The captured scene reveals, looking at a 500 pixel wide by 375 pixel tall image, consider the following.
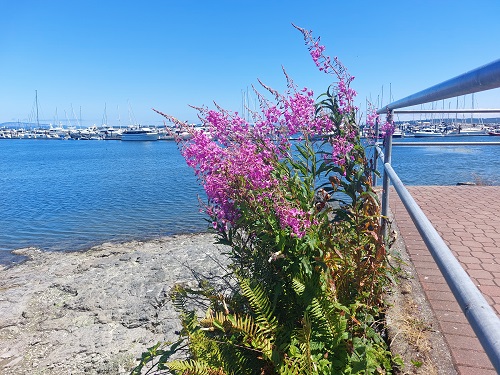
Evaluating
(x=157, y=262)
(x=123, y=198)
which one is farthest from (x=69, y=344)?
(x=123, y=198)

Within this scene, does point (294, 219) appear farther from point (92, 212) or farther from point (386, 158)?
point (92, 212)

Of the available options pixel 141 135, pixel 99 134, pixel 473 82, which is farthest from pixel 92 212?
pixel 99 134

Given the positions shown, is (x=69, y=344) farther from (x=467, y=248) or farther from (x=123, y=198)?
(x=123, y=198)

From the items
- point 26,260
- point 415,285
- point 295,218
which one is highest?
point 295,218

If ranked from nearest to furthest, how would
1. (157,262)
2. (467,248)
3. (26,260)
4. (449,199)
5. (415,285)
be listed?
1. (415,285)
2. (467,248)
3. (449,199)
4. (157,262)
5. (26,260)

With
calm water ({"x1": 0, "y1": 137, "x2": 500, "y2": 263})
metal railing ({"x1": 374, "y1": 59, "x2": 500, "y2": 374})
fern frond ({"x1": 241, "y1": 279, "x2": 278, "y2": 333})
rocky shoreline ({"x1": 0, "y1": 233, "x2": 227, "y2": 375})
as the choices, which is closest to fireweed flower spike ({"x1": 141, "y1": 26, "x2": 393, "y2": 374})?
fern frond ({"x1": 241, "y1": 279, "x2": 278, "y2": 333})

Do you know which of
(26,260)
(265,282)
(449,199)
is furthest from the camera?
(26,260)

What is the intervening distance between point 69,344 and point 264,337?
5.18 metres

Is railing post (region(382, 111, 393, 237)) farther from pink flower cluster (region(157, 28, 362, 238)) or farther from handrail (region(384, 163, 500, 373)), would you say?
handrail (region(384, 163, 500, 373))

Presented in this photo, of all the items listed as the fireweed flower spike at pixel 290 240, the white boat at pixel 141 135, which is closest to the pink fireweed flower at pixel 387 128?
the fireweed flower spike at pixel 290 240

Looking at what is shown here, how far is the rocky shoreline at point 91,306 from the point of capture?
5.78 metres

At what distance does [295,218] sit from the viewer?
78.1 inches

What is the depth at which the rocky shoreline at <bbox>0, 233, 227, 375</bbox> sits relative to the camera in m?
5.78

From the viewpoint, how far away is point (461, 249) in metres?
3.96
